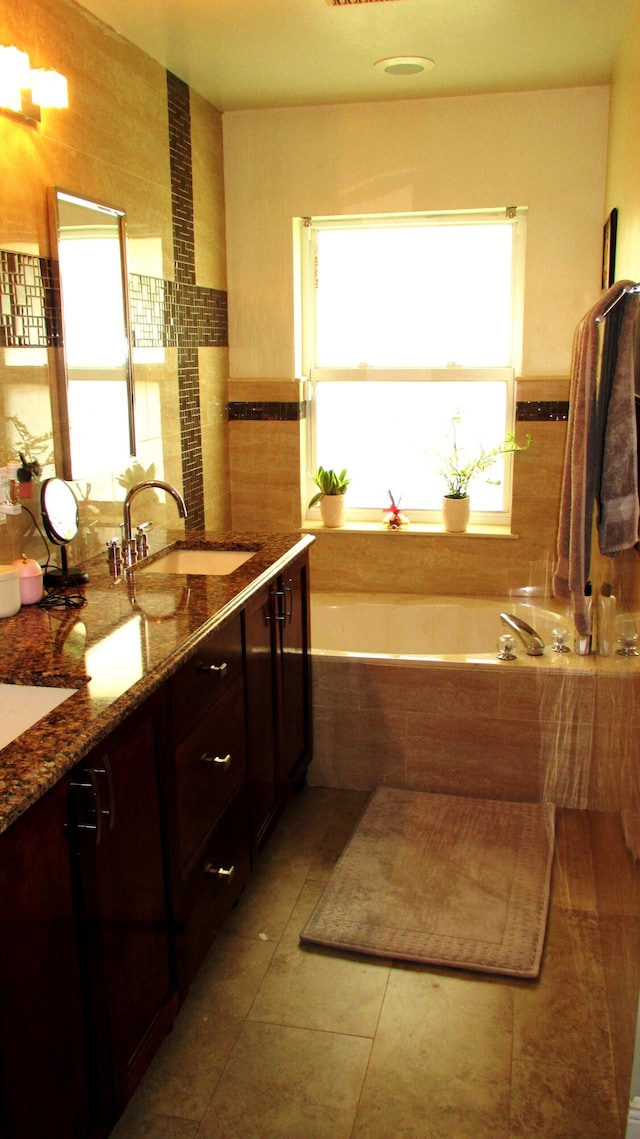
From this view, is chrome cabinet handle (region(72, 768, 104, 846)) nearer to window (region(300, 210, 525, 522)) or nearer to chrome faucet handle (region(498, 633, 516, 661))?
chrome faucet handle (region(498, 633, 516, 661))

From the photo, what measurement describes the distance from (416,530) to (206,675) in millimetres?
2180

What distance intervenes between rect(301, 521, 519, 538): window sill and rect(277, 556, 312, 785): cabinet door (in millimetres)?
1125

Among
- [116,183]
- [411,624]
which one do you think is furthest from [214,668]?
[411,624]

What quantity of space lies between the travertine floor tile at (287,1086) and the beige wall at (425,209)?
232cm

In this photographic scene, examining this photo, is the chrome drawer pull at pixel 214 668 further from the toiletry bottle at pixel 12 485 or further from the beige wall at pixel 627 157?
the beige wall at pixel 627 157

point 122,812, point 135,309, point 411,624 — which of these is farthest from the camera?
point 411,624

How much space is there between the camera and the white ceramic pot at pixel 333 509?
13.8 ft

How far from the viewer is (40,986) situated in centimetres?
139

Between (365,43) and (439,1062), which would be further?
(365,43)

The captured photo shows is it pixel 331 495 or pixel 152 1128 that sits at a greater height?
pixel 331 495

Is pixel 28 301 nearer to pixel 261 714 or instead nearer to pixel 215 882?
pixel 261 714

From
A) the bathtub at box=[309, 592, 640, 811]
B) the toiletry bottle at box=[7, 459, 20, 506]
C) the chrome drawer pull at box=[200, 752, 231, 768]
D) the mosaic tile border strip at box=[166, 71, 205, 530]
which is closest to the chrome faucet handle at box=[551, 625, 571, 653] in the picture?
the bathtub at box=[309, 592, 640, 811]

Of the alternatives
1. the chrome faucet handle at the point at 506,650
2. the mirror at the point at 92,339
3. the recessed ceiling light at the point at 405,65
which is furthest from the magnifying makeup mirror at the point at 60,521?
the recessed ceiling light at the point at 405,65

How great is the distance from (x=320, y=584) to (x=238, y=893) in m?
1.98
